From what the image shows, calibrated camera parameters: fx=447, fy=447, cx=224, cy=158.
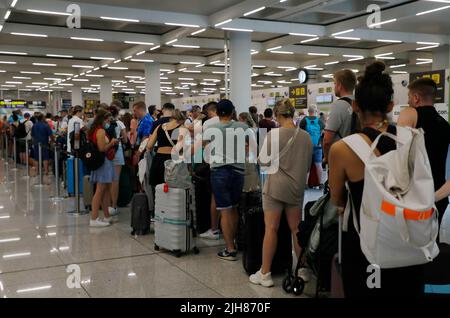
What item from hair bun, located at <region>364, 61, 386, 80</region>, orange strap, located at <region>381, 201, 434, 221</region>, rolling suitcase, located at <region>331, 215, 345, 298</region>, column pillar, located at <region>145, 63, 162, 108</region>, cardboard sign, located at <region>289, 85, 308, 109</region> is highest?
column pillar, located at <region>145, 63, 162, 108</region>

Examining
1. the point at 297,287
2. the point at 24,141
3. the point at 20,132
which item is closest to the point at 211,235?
the point at 297,287

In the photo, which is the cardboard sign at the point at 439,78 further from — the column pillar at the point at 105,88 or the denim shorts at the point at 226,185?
the column pillar at the point at 105,88

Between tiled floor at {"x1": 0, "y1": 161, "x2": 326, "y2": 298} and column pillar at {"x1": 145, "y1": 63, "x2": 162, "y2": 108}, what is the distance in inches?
548

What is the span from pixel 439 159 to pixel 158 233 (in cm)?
283

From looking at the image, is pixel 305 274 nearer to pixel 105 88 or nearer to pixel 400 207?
pixel 400 207

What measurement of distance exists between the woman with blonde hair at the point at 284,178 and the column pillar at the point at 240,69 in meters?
10.1

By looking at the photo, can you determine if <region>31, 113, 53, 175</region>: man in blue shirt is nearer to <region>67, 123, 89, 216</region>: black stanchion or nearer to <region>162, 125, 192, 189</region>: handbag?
<region>67, 123, 89, 216</region>: black stanchion

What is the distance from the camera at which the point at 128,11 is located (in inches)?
439

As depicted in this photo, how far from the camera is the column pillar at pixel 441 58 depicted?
56.5 feet

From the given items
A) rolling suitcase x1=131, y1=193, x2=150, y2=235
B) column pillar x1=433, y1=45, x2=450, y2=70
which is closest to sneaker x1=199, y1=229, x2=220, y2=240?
rolling suitcase x1=131, y1=193, x2=150, y2=235

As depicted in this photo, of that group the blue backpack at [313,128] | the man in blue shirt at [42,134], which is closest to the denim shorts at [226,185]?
the blue backpack at [313,128]

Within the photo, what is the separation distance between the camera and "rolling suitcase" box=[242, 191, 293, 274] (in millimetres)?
3848

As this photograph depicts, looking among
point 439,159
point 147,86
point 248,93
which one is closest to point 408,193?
point 439,159
